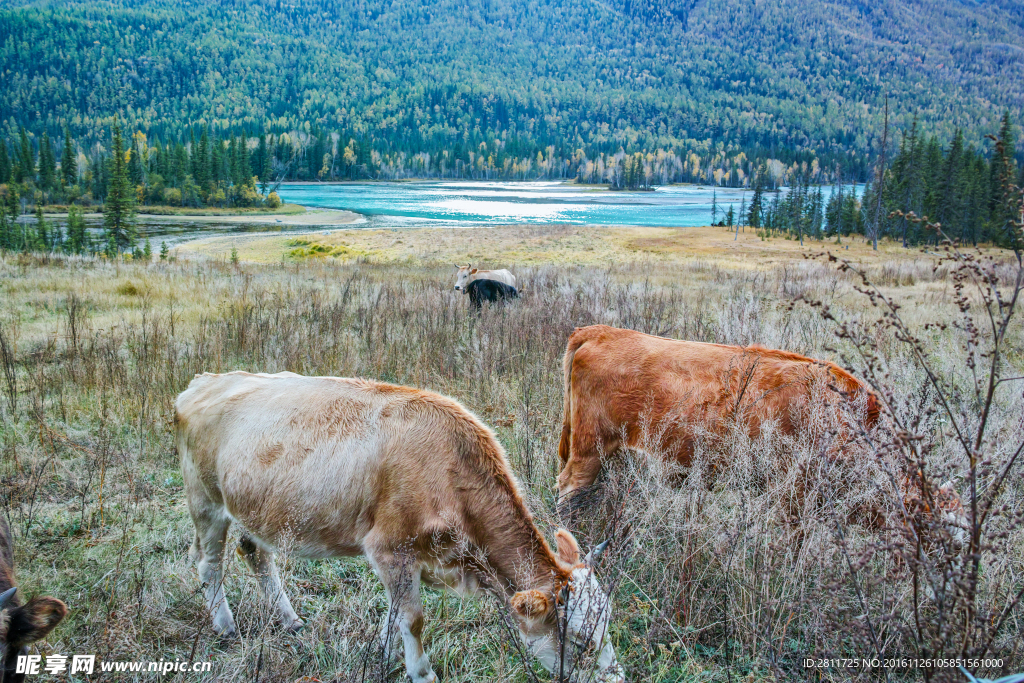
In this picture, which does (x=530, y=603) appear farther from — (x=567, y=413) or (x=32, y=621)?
(x=567, y=413)

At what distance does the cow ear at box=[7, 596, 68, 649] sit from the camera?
83.7 inches

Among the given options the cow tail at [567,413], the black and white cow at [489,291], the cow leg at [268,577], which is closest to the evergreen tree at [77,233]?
the black and white cow at [489,291]

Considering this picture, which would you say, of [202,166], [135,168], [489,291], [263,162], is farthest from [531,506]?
[263,162]

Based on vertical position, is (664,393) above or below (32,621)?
above

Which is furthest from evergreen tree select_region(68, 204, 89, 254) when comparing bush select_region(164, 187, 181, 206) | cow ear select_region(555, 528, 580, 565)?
bush select_region(164, 187, 181, 206)

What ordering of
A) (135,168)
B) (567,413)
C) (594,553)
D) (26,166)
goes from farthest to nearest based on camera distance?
(26,166)
(135,168)
(567,413)
(594,553)

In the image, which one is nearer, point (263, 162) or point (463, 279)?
point (463, 279)

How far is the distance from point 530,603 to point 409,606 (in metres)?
0.75

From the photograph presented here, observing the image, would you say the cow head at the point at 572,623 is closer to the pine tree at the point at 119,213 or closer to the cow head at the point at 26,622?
the cow head at the point at 26,622

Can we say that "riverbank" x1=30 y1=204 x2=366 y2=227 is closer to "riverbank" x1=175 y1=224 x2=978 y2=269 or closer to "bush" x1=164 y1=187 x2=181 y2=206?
"bush" x1=164 y1=187 x2=181 y2=206

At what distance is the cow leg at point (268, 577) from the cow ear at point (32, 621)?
1.16m

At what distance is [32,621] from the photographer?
7.06ft

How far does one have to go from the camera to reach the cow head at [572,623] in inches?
91.8

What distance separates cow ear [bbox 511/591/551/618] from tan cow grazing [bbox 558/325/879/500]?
1721 mm
